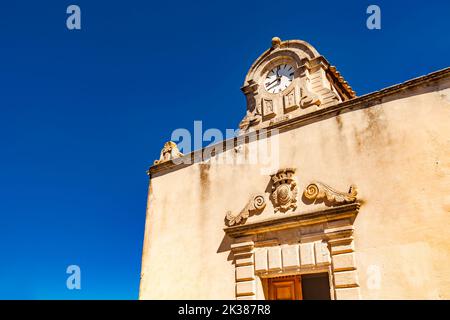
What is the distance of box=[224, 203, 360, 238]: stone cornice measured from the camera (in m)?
8.02

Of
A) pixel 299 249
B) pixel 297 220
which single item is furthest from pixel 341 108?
pixel 299 249

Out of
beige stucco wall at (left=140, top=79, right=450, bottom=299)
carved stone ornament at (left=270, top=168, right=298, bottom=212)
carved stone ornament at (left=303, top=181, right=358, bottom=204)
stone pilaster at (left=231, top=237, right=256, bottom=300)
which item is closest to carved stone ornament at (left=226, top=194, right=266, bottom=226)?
beige stucco wall at (left=140, top=79, right=450, bottom=299)

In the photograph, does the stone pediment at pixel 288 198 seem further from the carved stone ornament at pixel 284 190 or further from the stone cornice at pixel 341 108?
the stone cornice at pixel 341 108

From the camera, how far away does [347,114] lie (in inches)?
349

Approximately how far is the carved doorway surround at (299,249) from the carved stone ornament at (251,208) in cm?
17

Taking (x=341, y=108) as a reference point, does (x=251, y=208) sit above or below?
below

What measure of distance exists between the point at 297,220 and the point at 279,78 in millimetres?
3945

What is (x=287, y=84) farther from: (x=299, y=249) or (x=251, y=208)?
(x=299, y=249)

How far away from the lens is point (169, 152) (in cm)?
1194

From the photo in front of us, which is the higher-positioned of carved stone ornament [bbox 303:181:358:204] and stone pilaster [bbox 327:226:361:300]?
carved stone ornament [bbox 303:181:358:204]

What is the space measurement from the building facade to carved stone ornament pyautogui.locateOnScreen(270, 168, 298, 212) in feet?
0.07

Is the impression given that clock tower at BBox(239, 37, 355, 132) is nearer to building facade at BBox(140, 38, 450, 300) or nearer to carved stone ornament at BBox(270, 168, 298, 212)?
building facade at BBox(140, 38, 450, 300)
